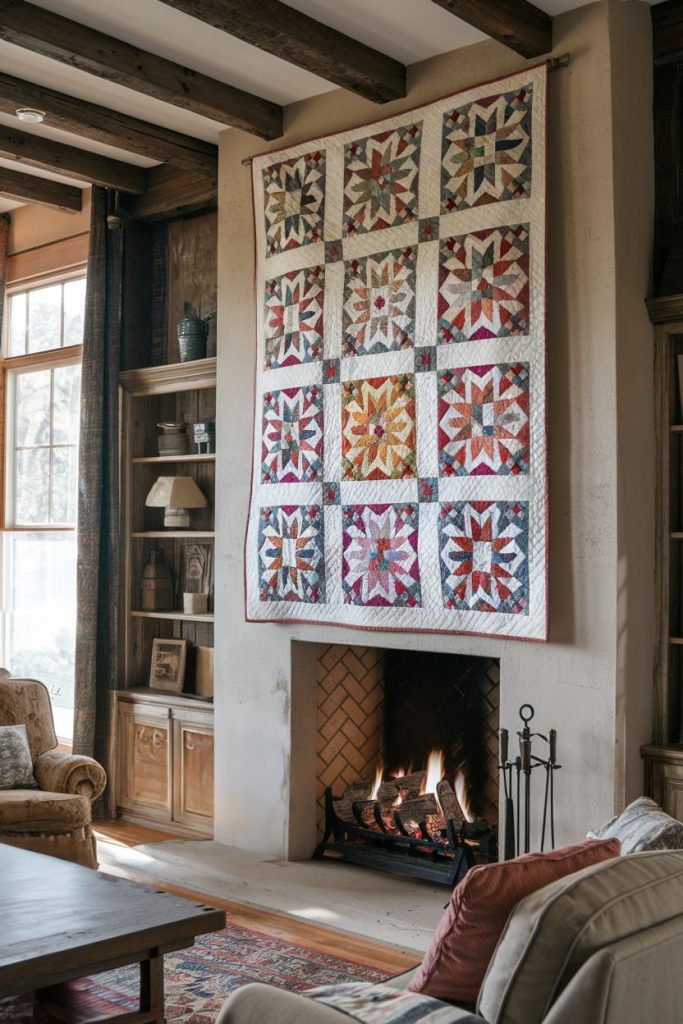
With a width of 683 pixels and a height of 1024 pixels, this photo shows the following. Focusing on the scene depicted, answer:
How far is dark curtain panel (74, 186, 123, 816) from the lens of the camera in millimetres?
5750


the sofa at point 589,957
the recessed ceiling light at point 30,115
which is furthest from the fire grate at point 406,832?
the recessed ceiling light at point 30,115

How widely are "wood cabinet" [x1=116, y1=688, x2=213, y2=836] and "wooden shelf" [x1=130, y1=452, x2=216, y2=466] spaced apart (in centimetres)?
119

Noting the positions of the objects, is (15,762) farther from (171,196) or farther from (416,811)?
(171,196)

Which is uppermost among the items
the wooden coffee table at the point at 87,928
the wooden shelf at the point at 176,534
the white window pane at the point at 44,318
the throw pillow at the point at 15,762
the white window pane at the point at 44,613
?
the white window pane at the point at 44,318

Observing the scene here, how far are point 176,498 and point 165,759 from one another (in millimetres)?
1305

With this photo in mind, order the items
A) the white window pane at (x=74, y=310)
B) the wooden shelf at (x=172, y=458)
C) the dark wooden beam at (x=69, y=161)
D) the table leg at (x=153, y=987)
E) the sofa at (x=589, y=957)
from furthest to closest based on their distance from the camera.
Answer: the white window pane at (x=74, y=310), the wooden shelf at (x=172, y=458), the dark wooden beam at (x=69, y=161), the table leg at (x=153, y=987), the sofa at (x=589, y=957)

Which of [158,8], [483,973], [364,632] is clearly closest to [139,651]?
[364,632]

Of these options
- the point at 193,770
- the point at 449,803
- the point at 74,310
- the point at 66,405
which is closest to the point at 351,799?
the point at 449,803

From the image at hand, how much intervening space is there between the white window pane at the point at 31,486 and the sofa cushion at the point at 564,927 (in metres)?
4.93

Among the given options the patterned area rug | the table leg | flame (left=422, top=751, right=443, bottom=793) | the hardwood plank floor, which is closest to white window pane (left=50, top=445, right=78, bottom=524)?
the hardwood plank floor

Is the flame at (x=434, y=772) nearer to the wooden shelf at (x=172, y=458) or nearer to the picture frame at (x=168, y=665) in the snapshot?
the picture frame at (x=168, y=665)

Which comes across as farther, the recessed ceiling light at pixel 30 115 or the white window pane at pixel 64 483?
the white window pane at pixel 64 483

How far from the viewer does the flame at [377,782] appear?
498 cm

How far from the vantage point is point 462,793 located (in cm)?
477
